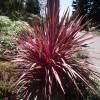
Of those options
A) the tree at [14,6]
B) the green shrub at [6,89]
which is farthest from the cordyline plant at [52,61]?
the tree at [14,6]

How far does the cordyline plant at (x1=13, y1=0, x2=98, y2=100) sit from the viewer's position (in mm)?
7574

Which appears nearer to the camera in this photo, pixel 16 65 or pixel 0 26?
pixel 16 65

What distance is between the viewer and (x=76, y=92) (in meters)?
7.74

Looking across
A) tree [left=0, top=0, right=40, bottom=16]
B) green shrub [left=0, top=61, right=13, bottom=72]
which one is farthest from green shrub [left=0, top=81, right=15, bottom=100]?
tree [left=0, top=0, right=40, bottom=16]

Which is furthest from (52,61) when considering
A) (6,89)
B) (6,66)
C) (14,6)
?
(14,6)

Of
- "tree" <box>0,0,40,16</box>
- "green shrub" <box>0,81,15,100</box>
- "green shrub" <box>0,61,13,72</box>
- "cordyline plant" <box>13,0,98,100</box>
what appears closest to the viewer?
"cordyline plant" <box>13,0,98,100</box>

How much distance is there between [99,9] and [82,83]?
5108cm

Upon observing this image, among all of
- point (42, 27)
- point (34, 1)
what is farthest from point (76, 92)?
point (34, 1)

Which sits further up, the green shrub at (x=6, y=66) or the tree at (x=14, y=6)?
the tree at (x=14, y=6)

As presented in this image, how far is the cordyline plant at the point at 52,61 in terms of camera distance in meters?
7.57

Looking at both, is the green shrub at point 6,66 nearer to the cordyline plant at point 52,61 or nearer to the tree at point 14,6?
the cordyline plant at point 52,61

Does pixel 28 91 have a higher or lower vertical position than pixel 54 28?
lower

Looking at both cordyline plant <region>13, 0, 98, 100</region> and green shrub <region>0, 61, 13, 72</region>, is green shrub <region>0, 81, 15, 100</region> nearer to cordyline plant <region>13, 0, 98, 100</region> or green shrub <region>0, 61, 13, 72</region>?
cordyline plant <region>13, 0, 98, 100</region>

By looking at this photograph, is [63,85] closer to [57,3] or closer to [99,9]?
[57,3]
